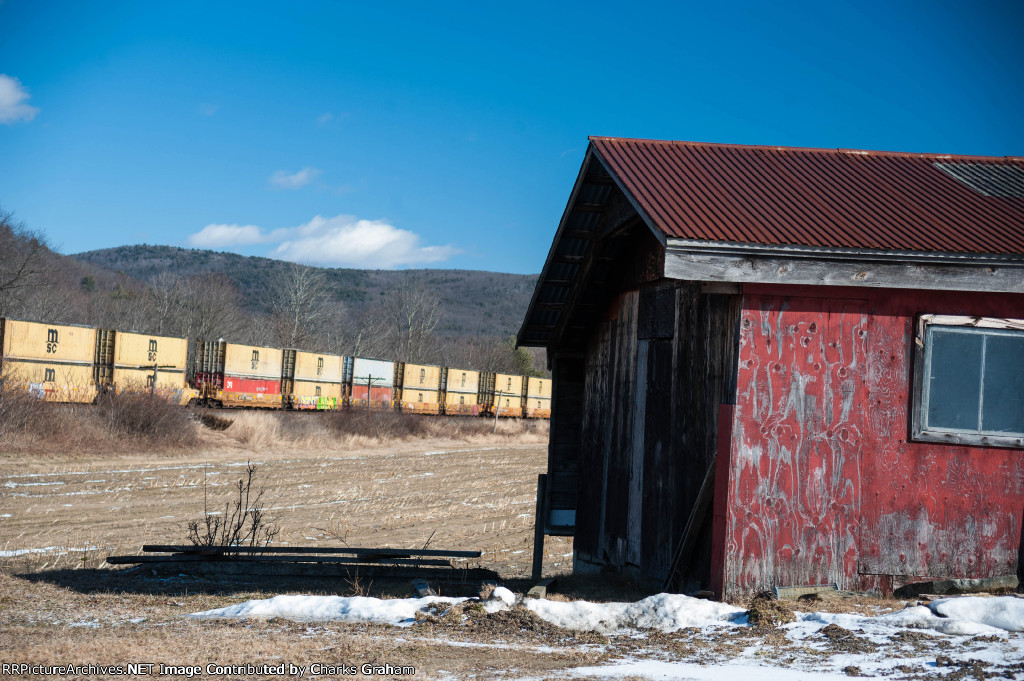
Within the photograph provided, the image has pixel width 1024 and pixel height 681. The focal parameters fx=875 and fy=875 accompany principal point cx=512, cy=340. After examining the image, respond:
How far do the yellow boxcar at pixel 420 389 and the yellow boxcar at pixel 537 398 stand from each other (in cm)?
979

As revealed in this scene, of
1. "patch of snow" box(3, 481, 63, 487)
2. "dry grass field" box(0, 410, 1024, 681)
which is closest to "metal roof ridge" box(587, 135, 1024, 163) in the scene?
"dry grass field" box(0, 410, 1024, 681)

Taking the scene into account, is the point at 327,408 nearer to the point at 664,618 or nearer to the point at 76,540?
the point at 76,540

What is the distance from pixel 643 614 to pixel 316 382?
4039 centimetres

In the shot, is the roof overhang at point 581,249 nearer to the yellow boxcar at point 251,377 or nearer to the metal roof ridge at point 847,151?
the metal roof ridge at point 847,151

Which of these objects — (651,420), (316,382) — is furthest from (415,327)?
(651,420)

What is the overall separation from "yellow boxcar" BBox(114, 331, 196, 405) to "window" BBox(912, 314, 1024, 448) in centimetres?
2855

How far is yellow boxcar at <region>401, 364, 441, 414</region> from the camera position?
52000 millimetres

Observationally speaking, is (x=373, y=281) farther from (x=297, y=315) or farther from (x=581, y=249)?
(x=581, y=249)

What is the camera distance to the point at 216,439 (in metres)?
32.2

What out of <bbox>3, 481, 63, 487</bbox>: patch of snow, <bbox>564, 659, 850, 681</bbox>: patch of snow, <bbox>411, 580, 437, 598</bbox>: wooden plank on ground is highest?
<bbox>564, 659, 850, 681</bbox>: patch of snow

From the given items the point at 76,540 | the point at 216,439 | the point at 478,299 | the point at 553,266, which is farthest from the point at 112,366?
the point at 478,299

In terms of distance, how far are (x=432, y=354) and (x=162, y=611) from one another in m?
79.7

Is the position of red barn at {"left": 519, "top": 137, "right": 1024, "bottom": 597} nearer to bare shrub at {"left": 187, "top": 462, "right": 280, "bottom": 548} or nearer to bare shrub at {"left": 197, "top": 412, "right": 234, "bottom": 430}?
bare shrub at {"left": 187, "top": 462, "right": 280, "bottom": 548}

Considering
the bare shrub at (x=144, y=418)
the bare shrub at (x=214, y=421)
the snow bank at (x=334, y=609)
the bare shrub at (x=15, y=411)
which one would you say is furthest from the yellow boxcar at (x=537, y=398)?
the snow bank at (x=334, y=609)
